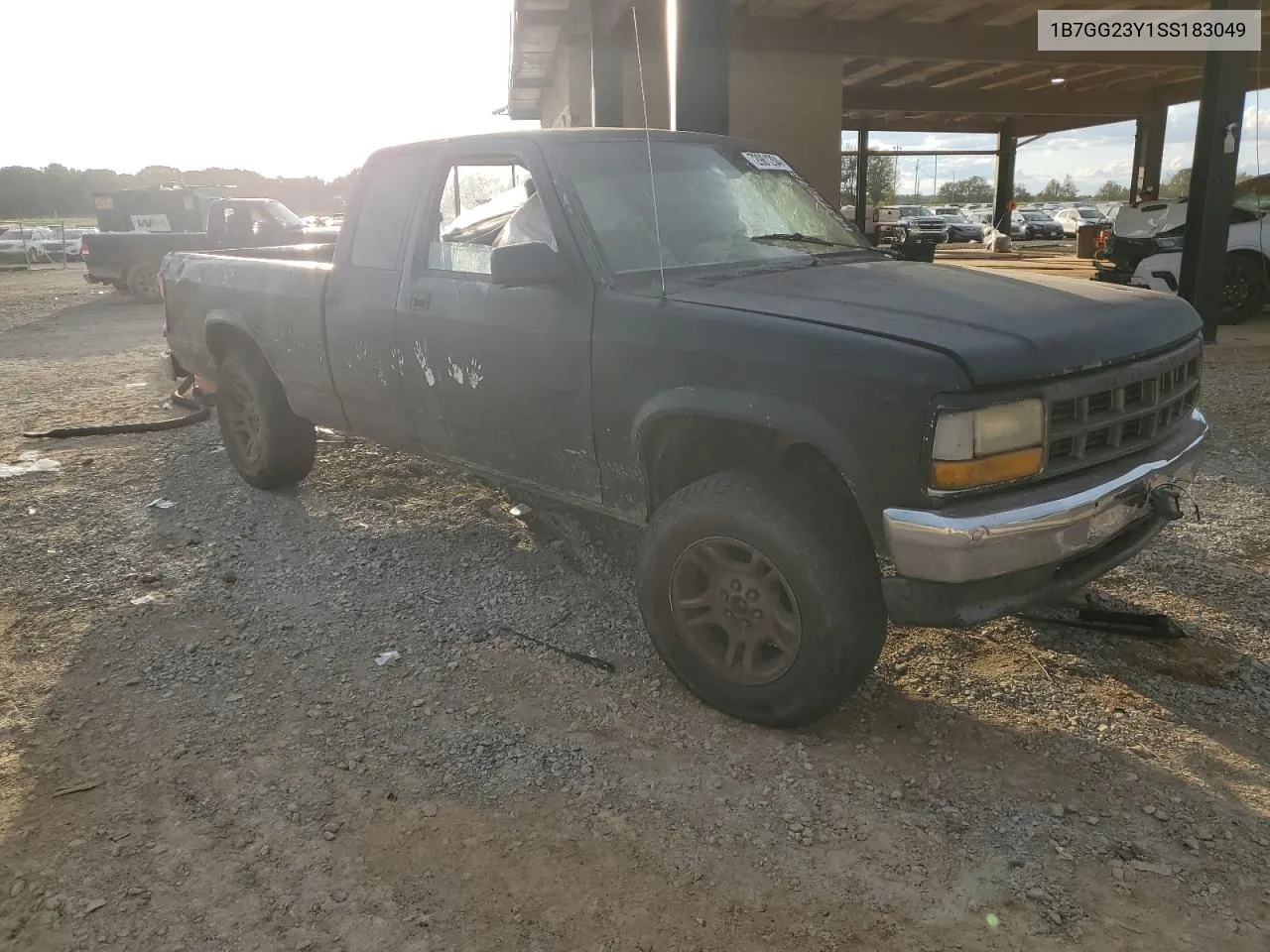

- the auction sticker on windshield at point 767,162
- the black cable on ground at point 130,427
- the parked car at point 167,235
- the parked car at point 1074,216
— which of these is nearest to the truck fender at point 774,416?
the auction sticker on windshield at point 767,162

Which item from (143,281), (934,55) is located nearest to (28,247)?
(143,281)

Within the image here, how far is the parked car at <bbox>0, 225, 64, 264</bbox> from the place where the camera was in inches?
1166

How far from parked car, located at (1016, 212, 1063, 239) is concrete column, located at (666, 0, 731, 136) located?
3267cm

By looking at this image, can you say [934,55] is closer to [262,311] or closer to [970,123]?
[262,311]

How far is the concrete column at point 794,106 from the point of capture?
1169 cm

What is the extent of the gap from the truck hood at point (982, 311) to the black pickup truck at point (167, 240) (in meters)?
13.1

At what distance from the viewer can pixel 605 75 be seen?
10.5 metres

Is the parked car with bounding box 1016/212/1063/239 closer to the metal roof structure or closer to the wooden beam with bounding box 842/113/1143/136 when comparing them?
the wooden beam with bounding box 842/113/1143/136

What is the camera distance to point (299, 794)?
270cm

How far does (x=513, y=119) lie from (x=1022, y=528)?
1988 centimetres

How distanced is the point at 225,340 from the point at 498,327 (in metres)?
2.60

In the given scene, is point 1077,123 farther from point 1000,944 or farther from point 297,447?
point 1000,944

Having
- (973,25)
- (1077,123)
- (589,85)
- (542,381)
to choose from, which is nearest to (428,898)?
(542,381)

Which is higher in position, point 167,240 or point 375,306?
point 167,240
